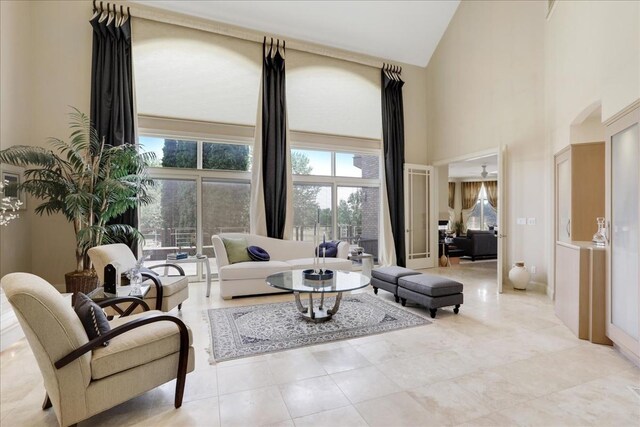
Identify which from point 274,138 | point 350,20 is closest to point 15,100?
point 274,138

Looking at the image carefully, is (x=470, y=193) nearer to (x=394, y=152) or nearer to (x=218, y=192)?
(x=394, y=152)

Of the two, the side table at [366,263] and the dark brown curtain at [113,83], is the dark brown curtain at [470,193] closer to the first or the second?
the side table at [366,263]

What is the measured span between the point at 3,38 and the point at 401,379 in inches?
241

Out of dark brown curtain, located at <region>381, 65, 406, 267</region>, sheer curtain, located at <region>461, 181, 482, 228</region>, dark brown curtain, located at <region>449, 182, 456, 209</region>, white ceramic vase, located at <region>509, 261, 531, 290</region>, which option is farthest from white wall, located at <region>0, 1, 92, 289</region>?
sheer curtain, located at <region>461, 181, 482, 228</region>

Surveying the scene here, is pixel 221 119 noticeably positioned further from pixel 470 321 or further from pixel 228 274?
pixel 470 321

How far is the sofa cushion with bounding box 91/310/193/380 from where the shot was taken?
71.7 inches

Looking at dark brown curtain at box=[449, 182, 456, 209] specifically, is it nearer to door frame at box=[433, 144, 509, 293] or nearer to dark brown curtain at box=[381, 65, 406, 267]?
dark brown curtain at box=[381, 65, 406, 267]

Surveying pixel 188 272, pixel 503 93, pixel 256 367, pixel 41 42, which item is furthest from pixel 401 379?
pixel 41 42

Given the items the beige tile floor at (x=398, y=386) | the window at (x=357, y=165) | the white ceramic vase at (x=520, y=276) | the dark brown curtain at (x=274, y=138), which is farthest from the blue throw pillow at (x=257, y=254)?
the white ceramic vase at (x=520, y=276)

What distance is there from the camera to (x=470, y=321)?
12.1ft

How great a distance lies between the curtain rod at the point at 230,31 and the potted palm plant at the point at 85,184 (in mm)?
1972

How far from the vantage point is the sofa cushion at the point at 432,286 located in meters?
3.80

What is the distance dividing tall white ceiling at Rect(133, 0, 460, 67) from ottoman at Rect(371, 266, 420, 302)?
15.4ft

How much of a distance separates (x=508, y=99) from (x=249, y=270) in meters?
5.29
